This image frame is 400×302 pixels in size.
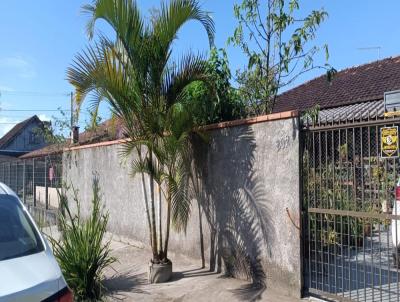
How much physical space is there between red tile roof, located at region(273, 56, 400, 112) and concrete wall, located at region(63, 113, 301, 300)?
8.86 metres

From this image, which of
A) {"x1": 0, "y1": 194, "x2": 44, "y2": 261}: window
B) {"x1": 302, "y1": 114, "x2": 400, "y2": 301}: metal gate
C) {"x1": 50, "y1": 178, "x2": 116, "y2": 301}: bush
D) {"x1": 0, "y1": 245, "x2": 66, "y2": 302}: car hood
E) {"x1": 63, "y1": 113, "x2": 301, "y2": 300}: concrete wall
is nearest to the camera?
{"x1": 0, "y1": 245, "x2": 66, "y2": 302}: car hood

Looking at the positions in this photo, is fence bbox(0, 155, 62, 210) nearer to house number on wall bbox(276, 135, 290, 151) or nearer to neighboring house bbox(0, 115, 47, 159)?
house number on wall bbox(276, 135, 290, 151)

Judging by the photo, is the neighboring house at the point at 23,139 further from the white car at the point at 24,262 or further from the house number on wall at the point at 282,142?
the white car at the point at 24,262

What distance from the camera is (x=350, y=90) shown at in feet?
53.4

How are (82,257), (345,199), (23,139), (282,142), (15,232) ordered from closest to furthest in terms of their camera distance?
(15,232) < (345,199) < (282,142) < (82,257) < (23,139)

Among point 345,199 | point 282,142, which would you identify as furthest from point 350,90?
point 345,199

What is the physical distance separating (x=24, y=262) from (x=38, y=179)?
12583mm

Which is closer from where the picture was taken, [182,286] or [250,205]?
[250,205]

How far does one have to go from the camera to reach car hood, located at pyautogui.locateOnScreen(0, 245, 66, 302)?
3.00 metres

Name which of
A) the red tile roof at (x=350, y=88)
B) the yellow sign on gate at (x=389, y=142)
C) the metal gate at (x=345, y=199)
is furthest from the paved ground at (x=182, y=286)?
the red tile roof at (x=350, y=88)

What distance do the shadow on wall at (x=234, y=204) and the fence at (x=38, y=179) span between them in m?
6.95

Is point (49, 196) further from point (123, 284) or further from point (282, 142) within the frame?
point (282, 142)

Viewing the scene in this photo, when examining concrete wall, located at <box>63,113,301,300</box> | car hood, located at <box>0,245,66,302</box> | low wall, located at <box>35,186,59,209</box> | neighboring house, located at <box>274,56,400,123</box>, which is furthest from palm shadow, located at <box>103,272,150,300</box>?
neighboring house, located at <box>274,56,400,123</box>

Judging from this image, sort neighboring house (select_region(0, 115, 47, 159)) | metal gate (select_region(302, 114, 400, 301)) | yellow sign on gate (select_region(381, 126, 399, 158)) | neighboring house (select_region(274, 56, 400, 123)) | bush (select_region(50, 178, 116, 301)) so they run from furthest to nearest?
neighboring house (select_region(0, 115, 47, 159)), neighboring house (select_region(274, 56, 400, 123)), bush (select_region(50, 178, 116, 301)), metal gate (select_region(302, 114, 400, 301)), yellow sign on gate (select_region(381, 126, 399, 158))
